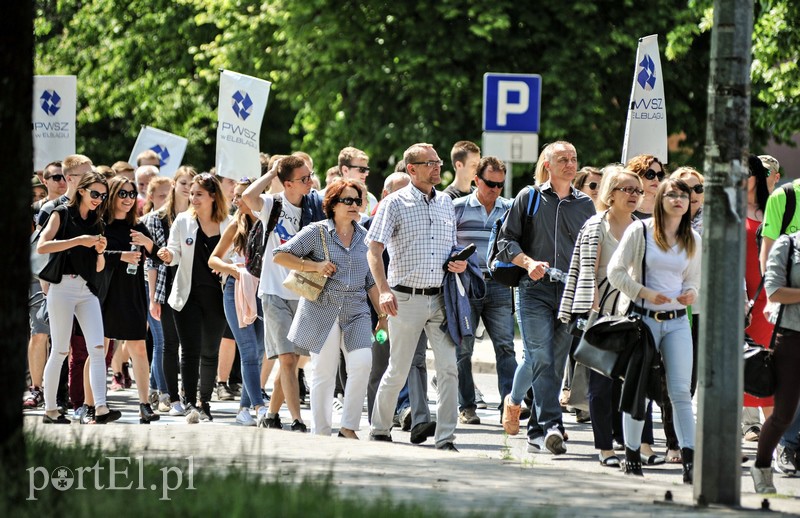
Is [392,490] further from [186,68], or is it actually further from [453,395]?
[186,68]

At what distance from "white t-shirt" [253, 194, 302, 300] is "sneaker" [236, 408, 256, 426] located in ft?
3.40

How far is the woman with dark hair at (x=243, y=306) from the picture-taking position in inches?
476

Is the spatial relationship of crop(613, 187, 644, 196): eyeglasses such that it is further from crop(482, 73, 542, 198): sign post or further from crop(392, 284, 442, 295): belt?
crop(482, 73, 542, 198): sign post

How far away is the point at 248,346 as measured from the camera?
12273mm

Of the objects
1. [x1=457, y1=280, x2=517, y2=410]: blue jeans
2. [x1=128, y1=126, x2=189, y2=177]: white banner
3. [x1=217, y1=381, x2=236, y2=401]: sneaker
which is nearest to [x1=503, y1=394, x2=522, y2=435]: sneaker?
[x1=457, y1=280, x2=517, y2=410]: blue jeans

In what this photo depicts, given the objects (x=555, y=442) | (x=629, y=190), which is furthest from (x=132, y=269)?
(x=629, y=190)

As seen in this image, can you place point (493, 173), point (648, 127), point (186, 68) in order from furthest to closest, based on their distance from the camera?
point (186, 68)
point (648, 127)
point (493, 173)

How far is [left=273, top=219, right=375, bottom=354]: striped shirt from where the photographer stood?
10.6 metres

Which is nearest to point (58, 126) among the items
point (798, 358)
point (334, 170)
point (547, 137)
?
point (334, 170)

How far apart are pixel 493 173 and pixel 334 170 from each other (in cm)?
285

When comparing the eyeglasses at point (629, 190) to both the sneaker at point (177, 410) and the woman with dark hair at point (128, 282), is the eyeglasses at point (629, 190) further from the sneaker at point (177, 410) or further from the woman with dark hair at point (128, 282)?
the sneaker at point (177, 410)

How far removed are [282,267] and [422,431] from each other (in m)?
1.76

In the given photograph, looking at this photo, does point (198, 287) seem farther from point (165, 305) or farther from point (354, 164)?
point (354, 164)

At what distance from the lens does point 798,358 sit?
888 centimetres
